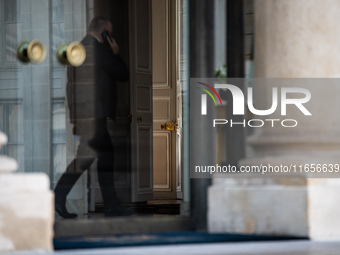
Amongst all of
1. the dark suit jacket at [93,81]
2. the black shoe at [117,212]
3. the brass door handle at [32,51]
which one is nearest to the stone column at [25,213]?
the black shoe at [117,212]

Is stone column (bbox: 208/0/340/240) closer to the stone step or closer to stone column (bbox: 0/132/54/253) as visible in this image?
the stone step

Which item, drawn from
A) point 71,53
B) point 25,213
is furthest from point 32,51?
point 25,213

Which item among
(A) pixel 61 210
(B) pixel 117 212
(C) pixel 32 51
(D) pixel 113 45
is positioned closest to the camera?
(B) pixel 117 212

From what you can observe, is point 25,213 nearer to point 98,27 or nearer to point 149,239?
point 149,239

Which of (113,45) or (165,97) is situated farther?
(165,97)

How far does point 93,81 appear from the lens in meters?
7.71

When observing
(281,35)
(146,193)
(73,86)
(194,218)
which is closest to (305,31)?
(281,35)

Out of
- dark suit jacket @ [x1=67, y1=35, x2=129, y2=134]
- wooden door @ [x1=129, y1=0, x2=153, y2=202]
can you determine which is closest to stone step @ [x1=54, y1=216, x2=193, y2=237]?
dark suit jacket @ [x1=67, y1=35, x2=129, y2=134]

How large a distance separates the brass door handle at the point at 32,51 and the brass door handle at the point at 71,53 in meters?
0.16

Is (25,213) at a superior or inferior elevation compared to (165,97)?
inferior

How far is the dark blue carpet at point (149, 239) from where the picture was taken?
6227 mm

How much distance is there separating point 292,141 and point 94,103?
2.08m

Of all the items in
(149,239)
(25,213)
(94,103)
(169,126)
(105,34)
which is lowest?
(149,239)

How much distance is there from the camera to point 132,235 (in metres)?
6.63
